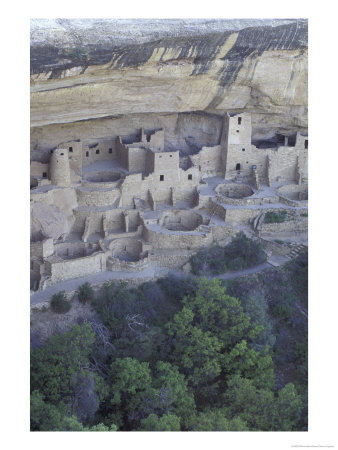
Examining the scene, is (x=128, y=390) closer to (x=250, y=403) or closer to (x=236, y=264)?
(x=250, y=403)

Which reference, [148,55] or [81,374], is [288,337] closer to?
[81,374]

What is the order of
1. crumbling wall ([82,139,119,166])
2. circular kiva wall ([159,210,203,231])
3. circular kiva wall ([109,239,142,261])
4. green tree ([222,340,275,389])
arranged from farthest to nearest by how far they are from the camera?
crumbling wall ([82,139,119,166]) < circular kiva wall ([159,210,203,231]) < circular kiva wall ([109,239,142,261]) < green tree ([222,340,275,389])

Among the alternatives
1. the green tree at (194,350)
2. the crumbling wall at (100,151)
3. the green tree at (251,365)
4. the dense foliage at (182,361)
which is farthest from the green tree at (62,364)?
the crumbling wall at (100,151)

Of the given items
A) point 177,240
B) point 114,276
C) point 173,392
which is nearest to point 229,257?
point 177,240

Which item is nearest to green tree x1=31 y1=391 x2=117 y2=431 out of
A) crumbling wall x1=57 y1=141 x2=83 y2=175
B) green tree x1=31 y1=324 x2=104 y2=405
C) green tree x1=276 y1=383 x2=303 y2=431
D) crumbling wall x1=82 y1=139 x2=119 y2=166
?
green tree x1=31 y1=324 x2=104 y2=405

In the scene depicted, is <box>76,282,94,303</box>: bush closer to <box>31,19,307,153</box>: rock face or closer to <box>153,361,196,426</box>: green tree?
<box>153,361,196,426</box>: green tree

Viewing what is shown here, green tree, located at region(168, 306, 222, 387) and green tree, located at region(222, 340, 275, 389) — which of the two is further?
green tree, located at region(168, 306, 222, 387)
